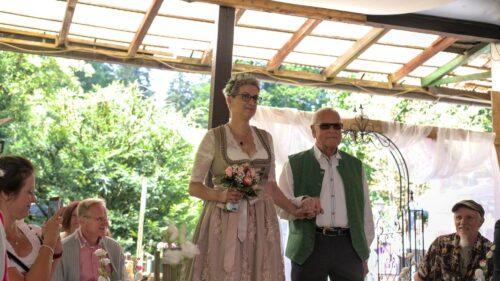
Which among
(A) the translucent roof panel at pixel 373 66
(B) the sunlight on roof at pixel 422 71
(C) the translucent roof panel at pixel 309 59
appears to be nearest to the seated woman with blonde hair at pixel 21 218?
(C) the translucent roof panel at pixel 309 59

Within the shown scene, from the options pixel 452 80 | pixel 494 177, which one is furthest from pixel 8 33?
pixel 494 177

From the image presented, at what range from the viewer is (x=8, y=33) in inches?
258

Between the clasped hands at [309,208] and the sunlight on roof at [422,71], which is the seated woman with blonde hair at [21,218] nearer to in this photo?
the clasped hands at [309,208]

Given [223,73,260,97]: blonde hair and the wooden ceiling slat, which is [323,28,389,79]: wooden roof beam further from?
[223,73,260,97]: blonde hair

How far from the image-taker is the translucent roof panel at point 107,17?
6270mm

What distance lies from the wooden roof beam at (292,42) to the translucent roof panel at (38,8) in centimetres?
223

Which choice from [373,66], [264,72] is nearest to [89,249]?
[264,72]

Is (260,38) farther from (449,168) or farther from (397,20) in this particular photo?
(449,168)

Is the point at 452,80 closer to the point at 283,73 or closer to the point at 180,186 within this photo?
the point at 283,73

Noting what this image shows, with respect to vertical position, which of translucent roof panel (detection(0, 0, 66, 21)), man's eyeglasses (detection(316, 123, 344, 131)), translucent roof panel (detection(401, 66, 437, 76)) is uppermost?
translucent roof panel (detection(0, 0, 66, 21))

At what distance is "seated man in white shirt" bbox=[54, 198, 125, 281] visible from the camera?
3.87 metres

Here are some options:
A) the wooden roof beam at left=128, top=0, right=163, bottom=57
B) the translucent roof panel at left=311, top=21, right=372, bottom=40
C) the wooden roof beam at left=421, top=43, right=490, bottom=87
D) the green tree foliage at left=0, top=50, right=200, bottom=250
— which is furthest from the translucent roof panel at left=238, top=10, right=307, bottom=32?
the green tree foliage at left=0, top=50, right=200, bottom=250

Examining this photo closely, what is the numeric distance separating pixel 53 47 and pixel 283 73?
7.97 feet

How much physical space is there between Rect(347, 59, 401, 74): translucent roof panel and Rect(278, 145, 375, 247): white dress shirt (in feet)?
11.0
